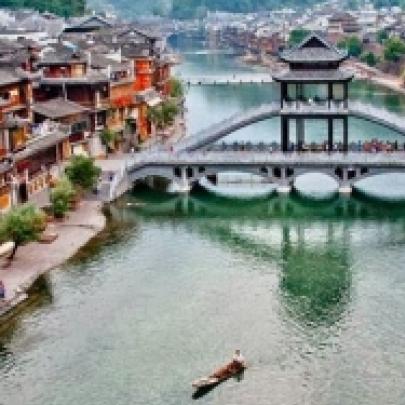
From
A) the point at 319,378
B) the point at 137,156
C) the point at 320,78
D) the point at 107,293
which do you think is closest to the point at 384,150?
the point at 320,78

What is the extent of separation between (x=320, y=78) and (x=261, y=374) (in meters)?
32.9

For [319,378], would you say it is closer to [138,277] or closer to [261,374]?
[261,374]

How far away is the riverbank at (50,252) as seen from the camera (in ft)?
142

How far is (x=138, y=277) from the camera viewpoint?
152 feet

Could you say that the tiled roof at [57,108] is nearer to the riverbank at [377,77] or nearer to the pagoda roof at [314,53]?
the pagoda roof at [314,53]

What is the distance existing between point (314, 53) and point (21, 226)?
2687cm

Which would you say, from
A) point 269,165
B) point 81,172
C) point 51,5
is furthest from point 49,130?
point 51,5

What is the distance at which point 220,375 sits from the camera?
1340 inches

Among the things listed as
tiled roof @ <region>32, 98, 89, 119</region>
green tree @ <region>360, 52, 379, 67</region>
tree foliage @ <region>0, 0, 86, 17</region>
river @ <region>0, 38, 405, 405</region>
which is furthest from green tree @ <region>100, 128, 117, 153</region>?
tree foliage @ <region>0, 0, 86, 17</region>

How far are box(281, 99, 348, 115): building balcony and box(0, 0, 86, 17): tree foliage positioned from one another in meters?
108

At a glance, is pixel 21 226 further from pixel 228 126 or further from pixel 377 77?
pixel 377 77

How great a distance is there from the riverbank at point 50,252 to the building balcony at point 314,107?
15.0 m

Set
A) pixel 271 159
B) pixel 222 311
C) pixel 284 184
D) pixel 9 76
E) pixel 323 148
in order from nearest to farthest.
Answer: pixel 222 311 → pixel 9 76 → pixel 271 159 → pixel 284 184 → pixel 323 148

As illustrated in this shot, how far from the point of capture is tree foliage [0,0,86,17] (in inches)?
6476
